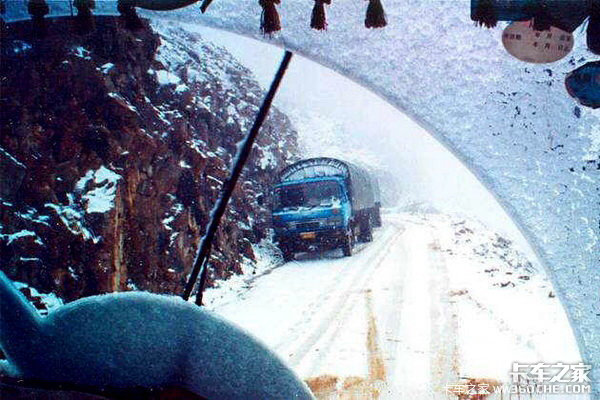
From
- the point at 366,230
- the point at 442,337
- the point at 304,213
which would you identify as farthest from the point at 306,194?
the point at 442,337

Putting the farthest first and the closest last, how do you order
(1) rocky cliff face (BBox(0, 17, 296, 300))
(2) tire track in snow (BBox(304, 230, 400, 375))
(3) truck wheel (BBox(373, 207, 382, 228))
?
(3) truck wheel (BBox(373, 207, 382, 228)) → (1) rocky cliff face (BBox(0, 17, 296, 300)) → (2) tire track in snow (BBox(304, 230, 400, 375))

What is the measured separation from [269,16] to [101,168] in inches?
233

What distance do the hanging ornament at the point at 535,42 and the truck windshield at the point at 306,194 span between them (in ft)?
24.8

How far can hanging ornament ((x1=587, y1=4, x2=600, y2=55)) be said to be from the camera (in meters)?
1.17

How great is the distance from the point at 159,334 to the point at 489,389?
3593 mm

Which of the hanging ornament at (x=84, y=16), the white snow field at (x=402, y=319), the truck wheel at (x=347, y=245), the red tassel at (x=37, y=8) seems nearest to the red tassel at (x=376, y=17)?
the hanging ornament at (x=84, y=16)

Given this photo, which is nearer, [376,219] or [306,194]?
[306,194]

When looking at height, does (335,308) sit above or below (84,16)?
below

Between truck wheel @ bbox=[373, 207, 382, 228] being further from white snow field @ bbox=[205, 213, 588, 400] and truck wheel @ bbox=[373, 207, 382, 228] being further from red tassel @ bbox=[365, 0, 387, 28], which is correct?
red tassel @ bbox=[365, 0, 387, 28]

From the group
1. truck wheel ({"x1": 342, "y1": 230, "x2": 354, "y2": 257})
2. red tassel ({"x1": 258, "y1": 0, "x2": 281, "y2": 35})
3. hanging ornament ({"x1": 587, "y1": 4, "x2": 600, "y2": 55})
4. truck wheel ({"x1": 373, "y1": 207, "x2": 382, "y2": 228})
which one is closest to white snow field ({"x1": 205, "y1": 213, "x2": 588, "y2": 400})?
truck wheel ({"x1": 342, "y1": 230, "x2": 354, "y2": 257})

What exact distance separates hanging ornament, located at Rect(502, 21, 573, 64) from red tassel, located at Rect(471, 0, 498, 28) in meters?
0.12

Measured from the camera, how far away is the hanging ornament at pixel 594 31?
1.17 meters

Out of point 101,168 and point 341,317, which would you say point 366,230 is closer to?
point 341,317

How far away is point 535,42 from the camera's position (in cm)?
131
